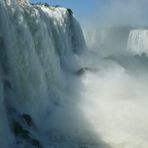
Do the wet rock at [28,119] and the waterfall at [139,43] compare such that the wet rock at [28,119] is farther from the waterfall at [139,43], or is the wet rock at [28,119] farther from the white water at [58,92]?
the waterfall at [139,43]

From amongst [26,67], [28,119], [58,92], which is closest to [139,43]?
[58,92]

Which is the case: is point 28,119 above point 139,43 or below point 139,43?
below

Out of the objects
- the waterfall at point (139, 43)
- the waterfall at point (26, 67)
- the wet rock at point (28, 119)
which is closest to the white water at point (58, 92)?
the waterfall at point (26, 67)

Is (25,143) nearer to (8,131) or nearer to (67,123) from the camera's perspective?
(8,131)

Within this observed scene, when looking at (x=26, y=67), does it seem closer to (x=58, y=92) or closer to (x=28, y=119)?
(x=28, y=119)

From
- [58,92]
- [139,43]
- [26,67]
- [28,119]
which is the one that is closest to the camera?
[28,119]
